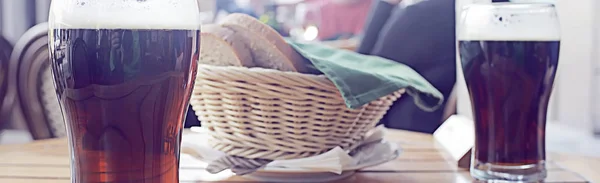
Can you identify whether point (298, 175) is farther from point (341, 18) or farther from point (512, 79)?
point (341, 18)

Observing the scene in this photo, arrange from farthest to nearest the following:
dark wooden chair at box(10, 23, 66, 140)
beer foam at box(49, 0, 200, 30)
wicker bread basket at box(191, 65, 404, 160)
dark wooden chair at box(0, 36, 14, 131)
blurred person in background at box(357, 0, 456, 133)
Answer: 1. blurred person in background at box(357, 0, 456, 133)
2. dark wooden chair at box(0, 36, 14, 131)
3. dark wooden chair at box(10, 23, 66, 140)
4. wicker bread basket at box(191, 65, 404, 160)
5. beer foam at box(49, 0, 200, 30)

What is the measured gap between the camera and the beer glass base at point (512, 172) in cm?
66

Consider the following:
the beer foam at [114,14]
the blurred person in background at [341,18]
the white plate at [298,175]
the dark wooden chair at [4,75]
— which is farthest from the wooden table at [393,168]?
the blurred person in background at [341,18]

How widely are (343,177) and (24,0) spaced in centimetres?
262

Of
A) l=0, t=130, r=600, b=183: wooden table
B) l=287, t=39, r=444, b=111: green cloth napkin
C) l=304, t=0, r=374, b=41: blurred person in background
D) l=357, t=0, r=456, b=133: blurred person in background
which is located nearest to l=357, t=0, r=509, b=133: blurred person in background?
l=357, t=0, r=456, b=133: blurred person in background

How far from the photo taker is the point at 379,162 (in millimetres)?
705

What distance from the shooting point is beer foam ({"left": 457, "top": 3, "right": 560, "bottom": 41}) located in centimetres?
66

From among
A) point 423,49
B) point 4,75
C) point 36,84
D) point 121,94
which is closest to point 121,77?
point 121,94

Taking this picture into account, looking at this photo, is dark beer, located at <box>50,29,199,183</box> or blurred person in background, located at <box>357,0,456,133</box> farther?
blurred person in background, located at <box>357,0,456,133</box>

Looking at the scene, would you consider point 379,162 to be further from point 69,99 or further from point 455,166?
point 69,99

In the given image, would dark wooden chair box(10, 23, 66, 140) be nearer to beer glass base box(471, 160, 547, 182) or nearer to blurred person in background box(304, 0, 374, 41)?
beer glass base box(471, 160, 547, 182)

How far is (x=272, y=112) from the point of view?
25.6 inches

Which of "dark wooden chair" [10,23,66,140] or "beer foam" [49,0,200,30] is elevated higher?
"beer foam" [49,0,200,30]

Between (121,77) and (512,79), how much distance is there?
16.6 inches
